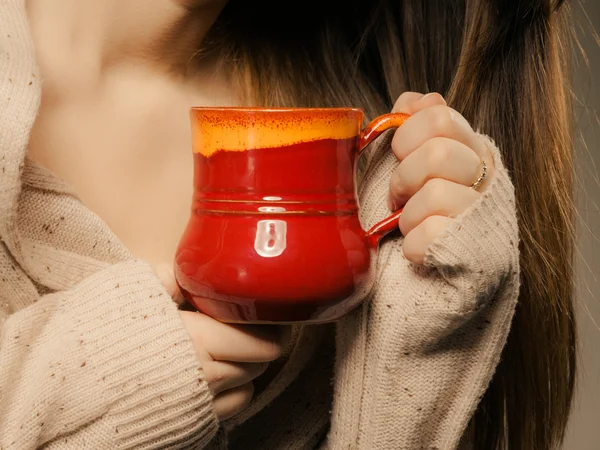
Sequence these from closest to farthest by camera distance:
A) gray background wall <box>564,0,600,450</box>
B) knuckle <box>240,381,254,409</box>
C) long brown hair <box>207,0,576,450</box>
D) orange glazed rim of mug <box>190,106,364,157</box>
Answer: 1. orange glazed rim of mug <box>190,106,364,157</box>
2. knuckle <box>240,381,254,409</box>
3. long brown hair <box>207,0,576,450</box>
4. gray background wall <box>564,0,600,450</box>

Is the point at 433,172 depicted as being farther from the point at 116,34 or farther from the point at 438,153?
the point at 116,34

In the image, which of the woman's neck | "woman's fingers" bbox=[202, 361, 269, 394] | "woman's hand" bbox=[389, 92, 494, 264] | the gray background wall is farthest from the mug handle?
the gray background wall

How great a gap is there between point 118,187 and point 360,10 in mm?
379

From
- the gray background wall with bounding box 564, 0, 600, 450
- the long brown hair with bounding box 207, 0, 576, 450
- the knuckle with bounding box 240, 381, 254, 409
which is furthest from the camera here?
the gray background wall with bounding box 564, 0, 600, 450

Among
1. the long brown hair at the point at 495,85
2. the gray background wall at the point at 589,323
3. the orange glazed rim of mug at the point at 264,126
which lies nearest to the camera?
the orange glazed rim of mug at the point at 264,126

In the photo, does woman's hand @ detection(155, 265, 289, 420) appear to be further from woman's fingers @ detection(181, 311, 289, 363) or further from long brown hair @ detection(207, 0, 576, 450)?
long brown hair @ detection(207, 0, 576, 450)

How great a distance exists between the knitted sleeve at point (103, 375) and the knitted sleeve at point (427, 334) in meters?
0.15

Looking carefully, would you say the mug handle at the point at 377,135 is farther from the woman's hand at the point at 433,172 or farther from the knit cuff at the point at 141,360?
A: the knit cuff at the point at 141,360

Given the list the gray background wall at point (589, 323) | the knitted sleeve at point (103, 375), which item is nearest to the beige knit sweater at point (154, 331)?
the knitted sleeve at point (103, 375)

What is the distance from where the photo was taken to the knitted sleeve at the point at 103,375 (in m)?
0.58

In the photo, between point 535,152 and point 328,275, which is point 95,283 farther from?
point 535,152

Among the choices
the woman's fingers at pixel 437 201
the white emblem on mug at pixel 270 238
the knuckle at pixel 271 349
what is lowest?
the knuckle at pixel 271 349

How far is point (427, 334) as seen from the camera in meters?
0.64

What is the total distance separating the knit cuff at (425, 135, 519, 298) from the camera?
597 millimetres
